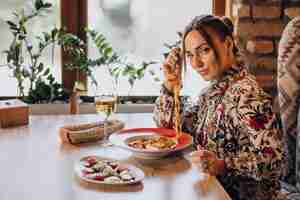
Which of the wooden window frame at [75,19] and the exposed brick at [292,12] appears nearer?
the exposed brick at [292,12]

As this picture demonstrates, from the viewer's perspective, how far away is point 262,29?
2584 mm

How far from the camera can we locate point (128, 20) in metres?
2.99

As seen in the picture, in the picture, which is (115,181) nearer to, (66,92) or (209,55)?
(209,55)

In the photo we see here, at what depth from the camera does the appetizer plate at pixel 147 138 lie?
168 centimetres

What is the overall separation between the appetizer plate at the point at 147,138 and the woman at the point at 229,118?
0.06m

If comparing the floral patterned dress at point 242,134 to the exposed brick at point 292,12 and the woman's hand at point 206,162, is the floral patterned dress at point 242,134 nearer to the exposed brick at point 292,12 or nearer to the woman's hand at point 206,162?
the woman's hand at point 206,162

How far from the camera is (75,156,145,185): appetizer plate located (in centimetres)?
146

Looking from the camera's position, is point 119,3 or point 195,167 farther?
point 119,3

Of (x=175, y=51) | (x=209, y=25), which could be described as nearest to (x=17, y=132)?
(x=175, y=51)

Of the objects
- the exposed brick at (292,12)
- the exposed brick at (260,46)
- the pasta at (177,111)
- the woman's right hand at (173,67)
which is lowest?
the pasta at (177,111)

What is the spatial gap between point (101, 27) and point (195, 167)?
1557 millimetres

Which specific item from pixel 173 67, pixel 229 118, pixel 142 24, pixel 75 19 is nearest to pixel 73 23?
pixel 75 19

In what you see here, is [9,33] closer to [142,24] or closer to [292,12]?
[142,24]

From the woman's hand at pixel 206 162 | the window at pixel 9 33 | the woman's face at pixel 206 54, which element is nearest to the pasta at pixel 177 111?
the woman's face at pixel 206 54
